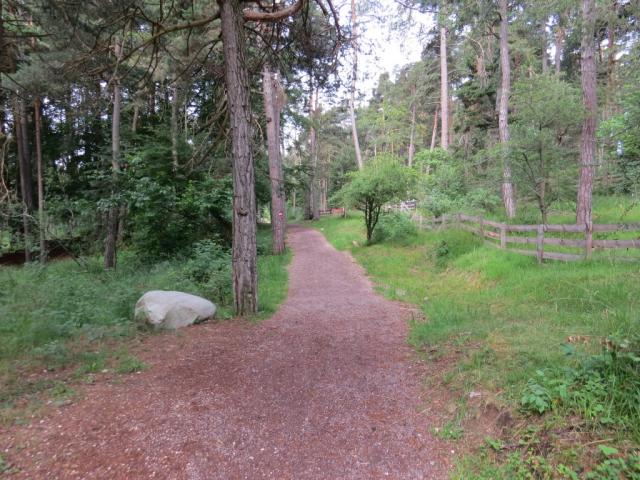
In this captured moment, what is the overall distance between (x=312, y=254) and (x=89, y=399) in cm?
1067

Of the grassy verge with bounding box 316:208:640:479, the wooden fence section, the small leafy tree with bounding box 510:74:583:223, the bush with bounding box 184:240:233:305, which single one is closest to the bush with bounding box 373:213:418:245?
the wooden fence section

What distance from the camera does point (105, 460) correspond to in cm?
237

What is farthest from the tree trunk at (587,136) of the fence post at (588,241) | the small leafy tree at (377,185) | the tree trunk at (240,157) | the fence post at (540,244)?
the tree trunk at (240,157)

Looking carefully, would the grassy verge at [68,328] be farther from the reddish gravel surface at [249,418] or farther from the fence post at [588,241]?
the fence post at [588,241]

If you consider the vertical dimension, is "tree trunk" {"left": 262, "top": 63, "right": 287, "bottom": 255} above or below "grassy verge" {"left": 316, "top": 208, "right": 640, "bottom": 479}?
above

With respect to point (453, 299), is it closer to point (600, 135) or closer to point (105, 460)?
point (105, 460)

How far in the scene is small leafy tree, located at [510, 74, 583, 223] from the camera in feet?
29.7

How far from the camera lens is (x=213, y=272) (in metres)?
7.48

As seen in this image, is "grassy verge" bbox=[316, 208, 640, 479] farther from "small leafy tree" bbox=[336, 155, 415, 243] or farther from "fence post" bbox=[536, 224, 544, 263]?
"small leafy tree" bbox=[336, 155, 415, 243]

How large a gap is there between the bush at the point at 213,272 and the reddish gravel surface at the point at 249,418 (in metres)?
1.76

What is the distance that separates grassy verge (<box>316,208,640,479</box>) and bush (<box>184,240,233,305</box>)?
12.1 ft

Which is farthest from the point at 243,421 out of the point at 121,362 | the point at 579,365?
the point at 579,365

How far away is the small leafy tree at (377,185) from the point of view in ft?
44.5

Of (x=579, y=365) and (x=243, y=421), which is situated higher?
(x=579, y=365)
